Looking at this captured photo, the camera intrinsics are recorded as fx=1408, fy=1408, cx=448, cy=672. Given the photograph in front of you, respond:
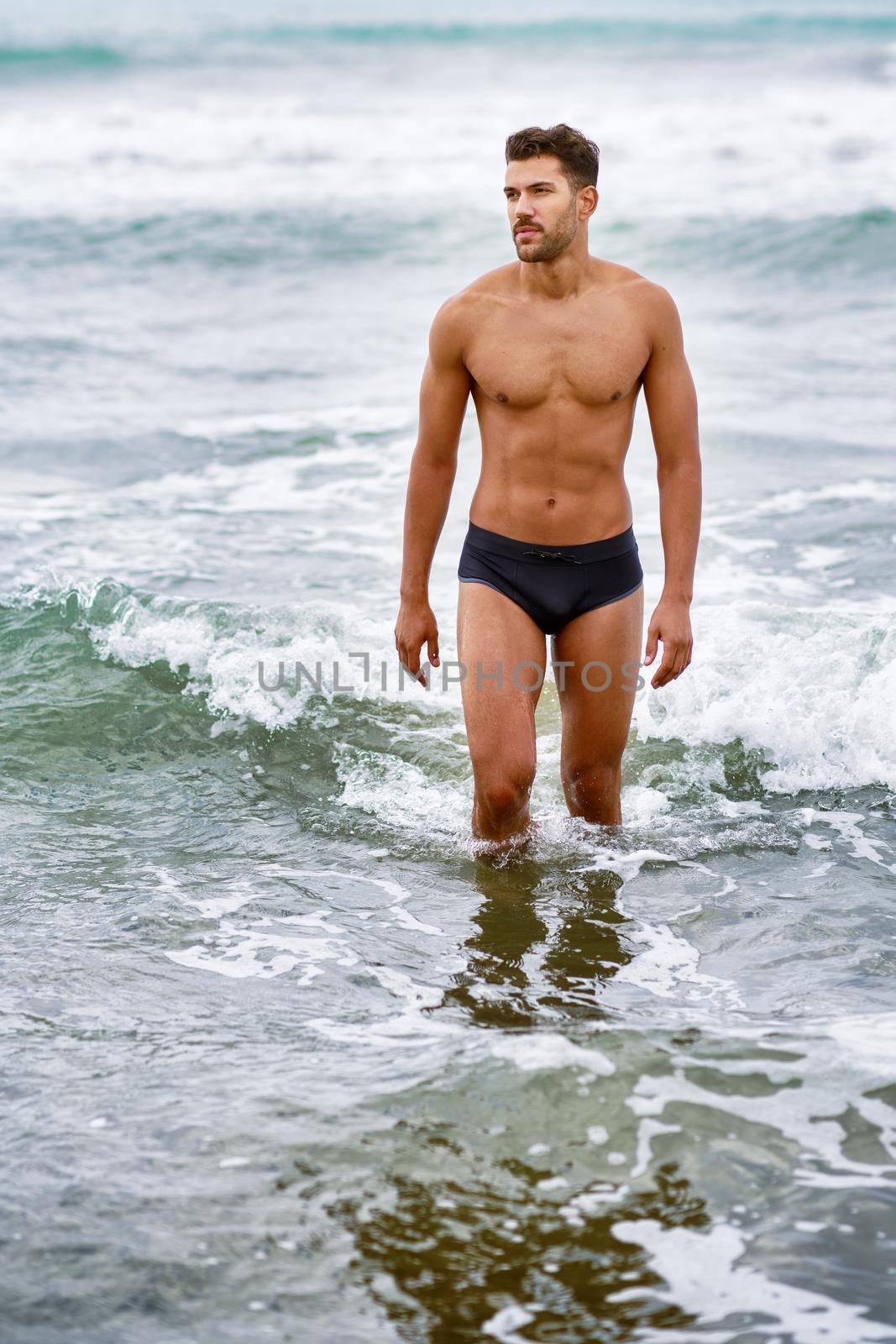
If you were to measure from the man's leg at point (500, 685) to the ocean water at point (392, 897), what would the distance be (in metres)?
0.44

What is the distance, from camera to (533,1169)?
10.4 ft

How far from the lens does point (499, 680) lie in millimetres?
4426

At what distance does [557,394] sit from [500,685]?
920 mm

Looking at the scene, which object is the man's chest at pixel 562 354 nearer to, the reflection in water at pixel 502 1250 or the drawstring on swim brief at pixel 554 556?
the drawstring on swim brief at pixel 554 556

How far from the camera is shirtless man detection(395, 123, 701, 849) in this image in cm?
430

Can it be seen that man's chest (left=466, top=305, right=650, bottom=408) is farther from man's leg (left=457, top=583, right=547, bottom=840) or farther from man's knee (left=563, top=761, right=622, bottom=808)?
man's knee (left=563, top=761, right=622, bottom=808)

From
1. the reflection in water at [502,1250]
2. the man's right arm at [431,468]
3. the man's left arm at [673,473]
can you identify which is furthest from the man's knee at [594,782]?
the reflection in water at [502,1250]

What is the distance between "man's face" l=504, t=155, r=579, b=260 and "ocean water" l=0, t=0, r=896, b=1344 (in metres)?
2.00

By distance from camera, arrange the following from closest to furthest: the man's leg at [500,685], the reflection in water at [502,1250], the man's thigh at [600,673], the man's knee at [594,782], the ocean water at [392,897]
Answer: the reflection in water at [502,1250] → the ocean water at [392,897] → the man's leg at [500,685] → the man's thigh at [600,673] → the man's knee at [594,782]

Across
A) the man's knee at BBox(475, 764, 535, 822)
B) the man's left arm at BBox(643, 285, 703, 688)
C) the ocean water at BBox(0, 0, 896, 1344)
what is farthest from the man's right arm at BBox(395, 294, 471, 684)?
the ocean water at BBox(0, 0, 896, 1344)

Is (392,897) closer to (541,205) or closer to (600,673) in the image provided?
(600,673)

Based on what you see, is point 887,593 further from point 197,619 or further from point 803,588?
point 197,619

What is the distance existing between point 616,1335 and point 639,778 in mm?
3162

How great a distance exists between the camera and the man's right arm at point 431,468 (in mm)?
4387
